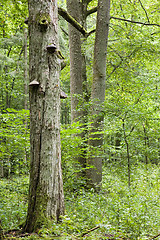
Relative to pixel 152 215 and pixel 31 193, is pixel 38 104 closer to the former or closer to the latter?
pixel 31 193

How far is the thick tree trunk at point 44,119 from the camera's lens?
10.3ft

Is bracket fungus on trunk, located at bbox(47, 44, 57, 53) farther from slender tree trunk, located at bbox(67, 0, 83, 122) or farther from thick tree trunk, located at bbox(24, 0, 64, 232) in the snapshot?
slender tree trunk, located at bbox(67, 0, 83, 122)

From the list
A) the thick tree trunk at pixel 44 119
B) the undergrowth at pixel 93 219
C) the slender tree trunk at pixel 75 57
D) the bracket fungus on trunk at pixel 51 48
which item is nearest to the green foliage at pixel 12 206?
the undergrowth at pixel 93 219

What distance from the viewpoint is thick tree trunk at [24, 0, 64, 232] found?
3.12 meters

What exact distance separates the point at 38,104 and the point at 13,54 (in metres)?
18.2

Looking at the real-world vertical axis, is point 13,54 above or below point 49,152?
above

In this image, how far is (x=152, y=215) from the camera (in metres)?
4.45

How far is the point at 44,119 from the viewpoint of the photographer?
324cm

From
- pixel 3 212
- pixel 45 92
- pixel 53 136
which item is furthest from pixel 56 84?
pixel 3 212

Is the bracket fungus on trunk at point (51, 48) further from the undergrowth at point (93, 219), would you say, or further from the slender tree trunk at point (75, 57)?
the slender tree trunk at point (75, 57)

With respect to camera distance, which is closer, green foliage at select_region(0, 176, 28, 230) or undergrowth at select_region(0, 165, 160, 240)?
undergrowth at select_region(0, 165, 160, 240)

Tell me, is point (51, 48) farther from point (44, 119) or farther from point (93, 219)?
point (93, 219)

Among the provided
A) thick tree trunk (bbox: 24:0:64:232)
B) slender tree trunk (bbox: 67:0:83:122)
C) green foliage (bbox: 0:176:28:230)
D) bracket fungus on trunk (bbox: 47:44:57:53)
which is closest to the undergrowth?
green foliage (bbox: 0:176:28:230)

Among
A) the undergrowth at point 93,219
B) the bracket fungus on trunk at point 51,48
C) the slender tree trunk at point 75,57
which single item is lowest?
the undergrowth at point 93,219
